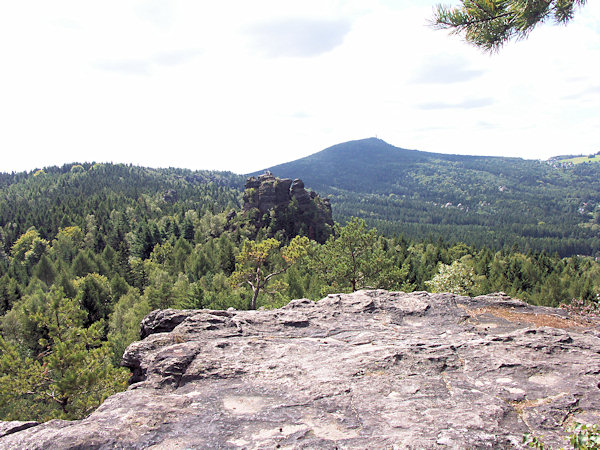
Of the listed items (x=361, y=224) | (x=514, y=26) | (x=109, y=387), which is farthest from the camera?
(x=361, y=224)

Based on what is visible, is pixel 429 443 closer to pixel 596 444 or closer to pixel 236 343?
pixel 596 444

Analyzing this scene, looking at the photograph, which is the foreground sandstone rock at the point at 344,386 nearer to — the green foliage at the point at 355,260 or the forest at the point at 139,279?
the forest at the point at 139,279

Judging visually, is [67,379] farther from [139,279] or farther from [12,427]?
[139,279]

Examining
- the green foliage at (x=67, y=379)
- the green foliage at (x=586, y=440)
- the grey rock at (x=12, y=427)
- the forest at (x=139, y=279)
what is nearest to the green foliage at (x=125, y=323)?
the forest at (x=139, y=279)

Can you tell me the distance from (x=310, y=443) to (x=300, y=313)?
952cm

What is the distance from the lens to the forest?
23.9 m

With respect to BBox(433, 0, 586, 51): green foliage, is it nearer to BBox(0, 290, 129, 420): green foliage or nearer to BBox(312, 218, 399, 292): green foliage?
BBox(312, 218, 399, 292): green foliage

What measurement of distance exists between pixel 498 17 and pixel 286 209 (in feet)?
303

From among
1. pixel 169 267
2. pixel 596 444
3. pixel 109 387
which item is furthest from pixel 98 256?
pixel 596 444

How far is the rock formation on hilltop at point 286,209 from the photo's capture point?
330 feet

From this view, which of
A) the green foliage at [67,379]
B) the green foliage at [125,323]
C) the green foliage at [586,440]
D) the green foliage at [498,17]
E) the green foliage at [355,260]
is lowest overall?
the green foliage at [125,323]

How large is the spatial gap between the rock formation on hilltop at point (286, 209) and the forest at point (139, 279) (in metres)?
1.78

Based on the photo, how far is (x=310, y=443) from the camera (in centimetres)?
763

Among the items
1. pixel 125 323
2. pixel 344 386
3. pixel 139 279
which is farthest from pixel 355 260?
pixel 139 279
